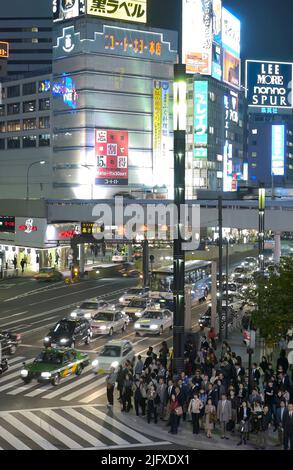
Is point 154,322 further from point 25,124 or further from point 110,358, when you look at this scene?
point 25,124

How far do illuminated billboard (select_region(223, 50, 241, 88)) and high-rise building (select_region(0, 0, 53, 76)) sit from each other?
41.2m

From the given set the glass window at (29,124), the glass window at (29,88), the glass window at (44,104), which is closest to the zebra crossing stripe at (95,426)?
the glass window at (44,104)

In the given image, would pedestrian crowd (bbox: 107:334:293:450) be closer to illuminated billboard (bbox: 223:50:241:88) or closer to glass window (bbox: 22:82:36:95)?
glass window (bbox: 22:82:36:95)

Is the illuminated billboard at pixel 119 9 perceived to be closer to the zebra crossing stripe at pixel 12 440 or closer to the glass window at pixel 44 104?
the glass window at pixel 44 104

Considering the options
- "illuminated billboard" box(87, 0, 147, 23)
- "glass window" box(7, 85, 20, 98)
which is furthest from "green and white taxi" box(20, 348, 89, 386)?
"glass window" box(7, 85, 20, 98)

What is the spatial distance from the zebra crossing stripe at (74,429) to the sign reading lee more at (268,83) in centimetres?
12720

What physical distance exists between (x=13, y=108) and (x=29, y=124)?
4735 mm

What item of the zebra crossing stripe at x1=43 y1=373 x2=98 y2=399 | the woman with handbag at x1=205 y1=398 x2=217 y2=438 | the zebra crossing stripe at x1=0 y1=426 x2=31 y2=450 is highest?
the woman with handbag at x1=205 y1=398 x2=217 y2=438

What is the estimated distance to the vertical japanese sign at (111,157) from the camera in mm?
96875

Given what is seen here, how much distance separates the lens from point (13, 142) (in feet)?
352

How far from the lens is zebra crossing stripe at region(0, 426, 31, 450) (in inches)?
737

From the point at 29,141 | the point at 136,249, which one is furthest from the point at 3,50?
the point at 136,249

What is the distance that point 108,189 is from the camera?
3898 inches
